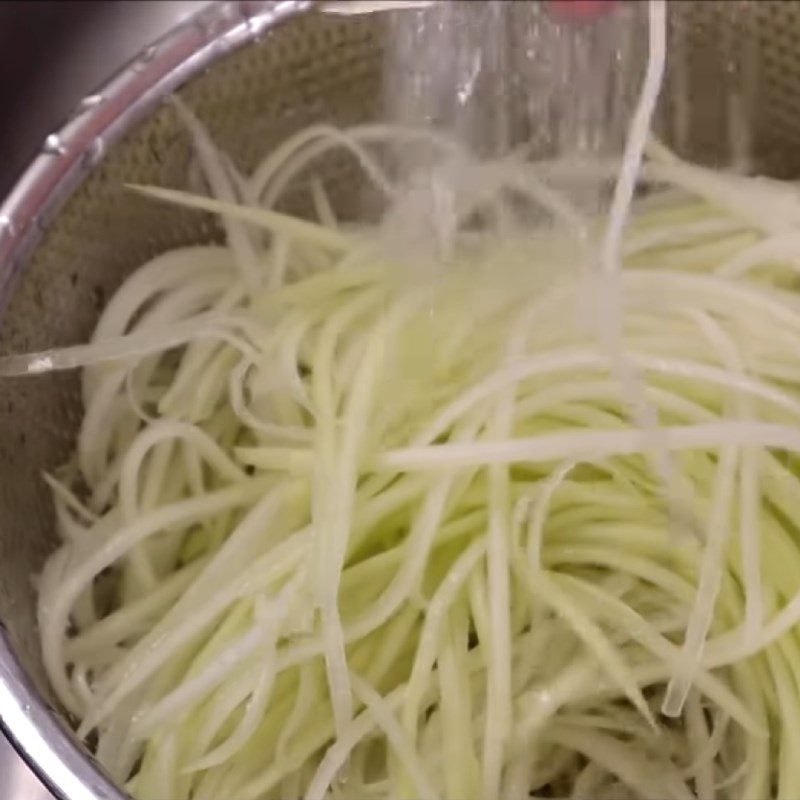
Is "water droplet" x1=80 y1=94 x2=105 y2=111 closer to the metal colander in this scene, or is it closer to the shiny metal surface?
the metal colander

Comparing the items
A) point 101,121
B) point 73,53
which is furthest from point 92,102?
point 73,53

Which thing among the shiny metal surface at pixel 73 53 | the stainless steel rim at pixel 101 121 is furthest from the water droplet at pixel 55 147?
the shiny metal surface at pixel 73 53

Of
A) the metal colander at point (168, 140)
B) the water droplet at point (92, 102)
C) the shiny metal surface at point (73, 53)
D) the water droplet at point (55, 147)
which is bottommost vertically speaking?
the metal colander at point (168, 140)

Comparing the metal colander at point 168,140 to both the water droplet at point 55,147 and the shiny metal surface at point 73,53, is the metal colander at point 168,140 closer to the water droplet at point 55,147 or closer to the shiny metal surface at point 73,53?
the water droplet at point 55,147

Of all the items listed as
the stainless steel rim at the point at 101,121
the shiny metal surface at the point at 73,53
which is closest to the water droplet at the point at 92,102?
the stainless steel rim at the point at 101,121

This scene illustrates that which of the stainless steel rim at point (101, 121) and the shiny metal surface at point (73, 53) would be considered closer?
the stainless steel rim at point (101, 121)

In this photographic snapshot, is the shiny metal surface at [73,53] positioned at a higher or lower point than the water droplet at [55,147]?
higher

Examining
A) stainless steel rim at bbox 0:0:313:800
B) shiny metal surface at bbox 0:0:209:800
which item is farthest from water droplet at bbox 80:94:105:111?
shiny metal surface at bbox 0:0:209:800
